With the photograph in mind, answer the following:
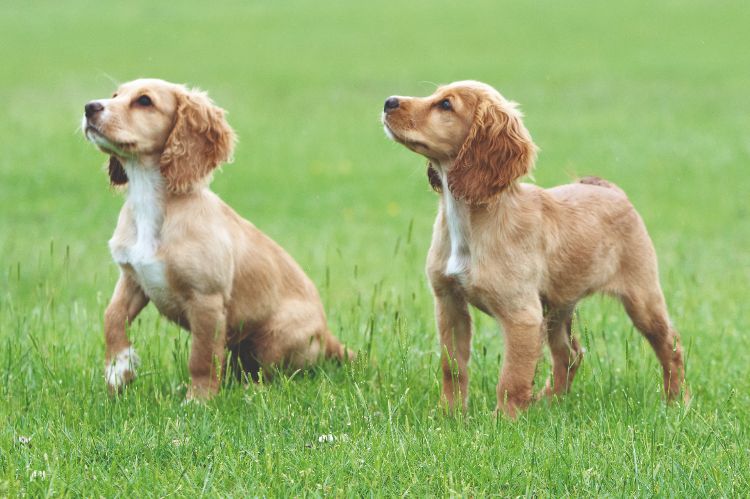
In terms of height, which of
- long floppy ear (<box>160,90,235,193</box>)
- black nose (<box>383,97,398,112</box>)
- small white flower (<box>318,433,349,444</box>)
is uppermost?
black nose (<box>383,97,398,112</box>)

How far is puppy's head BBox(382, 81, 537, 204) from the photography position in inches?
195

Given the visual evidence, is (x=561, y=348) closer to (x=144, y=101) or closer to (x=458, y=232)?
(x=458, y=232)

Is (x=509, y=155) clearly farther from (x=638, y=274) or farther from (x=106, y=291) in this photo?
(x=106, y=291)

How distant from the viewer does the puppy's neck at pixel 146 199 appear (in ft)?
17.3

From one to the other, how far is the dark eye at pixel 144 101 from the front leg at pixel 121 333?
0.82m

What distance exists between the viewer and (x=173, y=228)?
524 centimetres

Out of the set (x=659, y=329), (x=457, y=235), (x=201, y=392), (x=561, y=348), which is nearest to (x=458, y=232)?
(x=457, y=235)

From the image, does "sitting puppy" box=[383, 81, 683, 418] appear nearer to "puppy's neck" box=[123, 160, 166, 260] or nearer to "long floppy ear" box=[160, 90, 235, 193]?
"long floppy ear" box=[160, 90, 235, 193]

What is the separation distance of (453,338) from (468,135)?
960 millimetres

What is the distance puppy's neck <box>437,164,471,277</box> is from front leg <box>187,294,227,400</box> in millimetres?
1153

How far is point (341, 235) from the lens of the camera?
1217 cm

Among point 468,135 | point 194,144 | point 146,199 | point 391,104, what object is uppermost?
point 391,104

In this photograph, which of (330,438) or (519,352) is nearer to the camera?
(330,438)

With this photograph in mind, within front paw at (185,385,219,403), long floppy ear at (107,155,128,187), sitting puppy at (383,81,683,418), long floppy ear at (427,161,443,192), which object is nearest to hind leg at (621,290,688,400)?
sitting puppy at (383,81,683,418)
